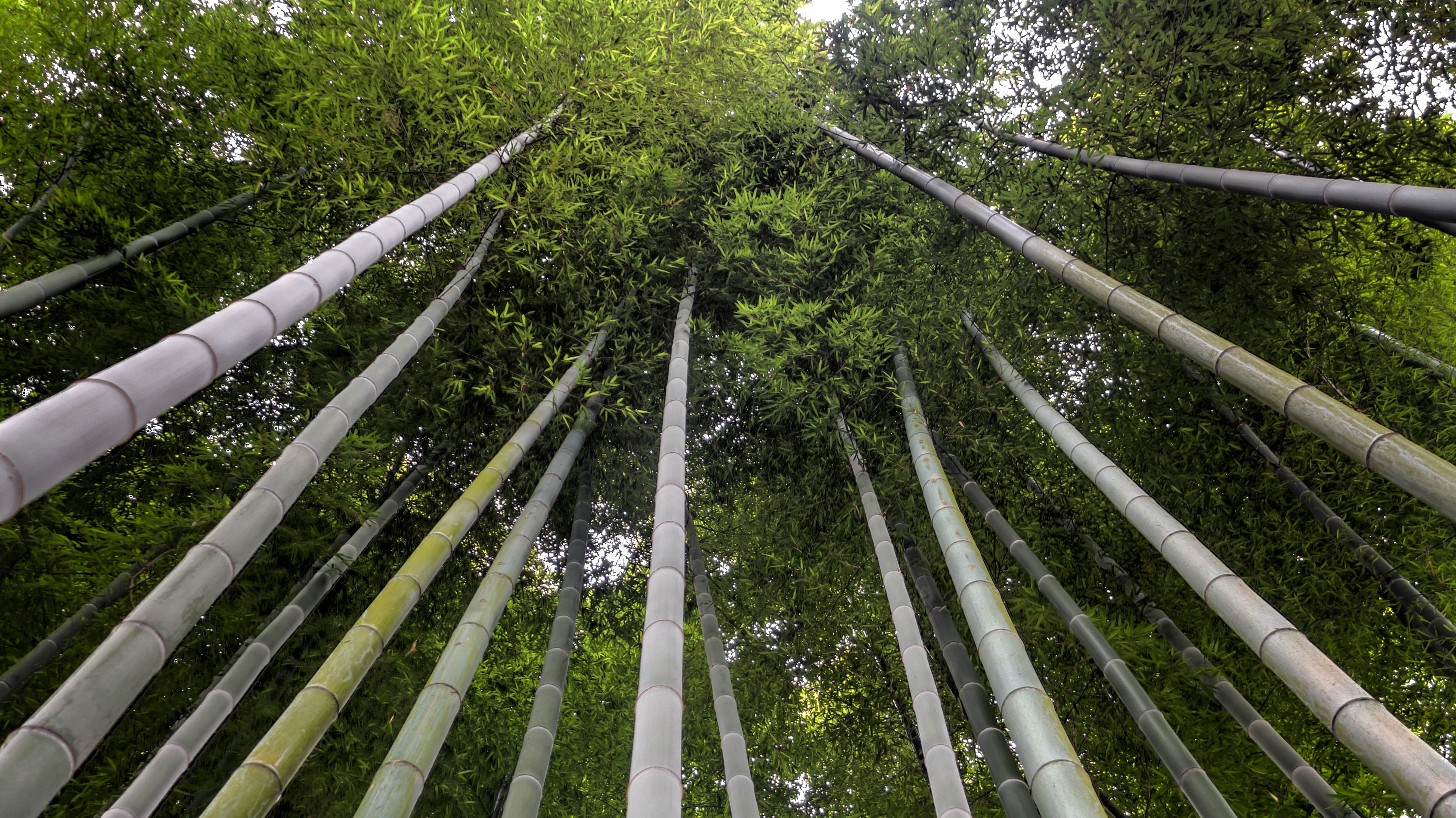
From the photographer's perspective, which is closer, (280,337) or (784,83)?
(280,337)

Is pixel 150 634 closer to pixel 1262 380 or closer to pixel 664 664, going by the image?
pixel 664 664

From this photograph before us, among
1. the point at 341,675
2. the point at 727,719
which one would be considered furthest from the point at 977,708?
the point at 341,675

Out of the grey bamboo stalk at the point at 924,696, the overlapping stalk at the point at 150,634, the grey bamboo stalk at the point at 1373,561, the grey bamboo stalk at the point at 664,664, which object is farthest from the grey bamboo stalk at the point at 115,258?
the grey bamboo stalk at the point at 1373,561

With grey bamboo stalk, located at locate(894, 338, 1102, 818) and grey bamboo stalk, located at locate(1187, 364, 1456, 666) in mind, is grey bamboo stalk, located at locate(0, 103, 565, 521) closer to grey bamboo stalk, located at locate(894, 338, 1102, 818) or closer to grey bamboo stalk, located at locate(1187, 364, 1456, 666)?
grey bamboo stalk, located at locate(894, 338, 1102, 818)

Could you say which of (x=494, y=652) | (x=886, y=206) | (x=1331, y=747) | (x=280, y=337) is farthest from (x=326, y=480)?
(x=1331, y=747)

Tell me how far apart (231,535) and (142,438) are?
2.71 m

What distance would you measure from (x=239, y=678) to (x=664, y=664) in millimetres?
1843

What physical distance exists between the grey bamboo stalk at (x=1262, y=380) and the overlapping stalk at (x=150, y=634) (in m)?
2.32

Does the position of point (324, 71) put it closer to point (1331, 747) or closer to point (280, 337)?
point (280, 337)

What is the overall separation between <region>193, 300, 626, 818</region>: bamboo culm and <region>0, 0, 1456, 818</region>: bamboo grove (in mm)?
24

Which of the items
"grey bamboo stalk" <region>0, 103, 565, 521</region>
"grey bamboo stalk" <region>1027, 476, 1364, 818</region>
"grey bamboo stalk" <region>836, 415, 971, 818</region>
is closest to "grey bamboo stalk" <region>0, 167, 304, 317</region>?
"grey bamboo stalk" <region>0, 103, 565, 521</region>

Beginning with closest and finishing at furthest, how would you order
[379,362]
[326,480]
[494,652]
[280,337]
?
[379,362]
[326,480]
[280,337]
[494,652]

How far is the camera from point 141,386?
3.44 ft

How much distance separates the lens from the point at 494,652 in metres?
4.54
